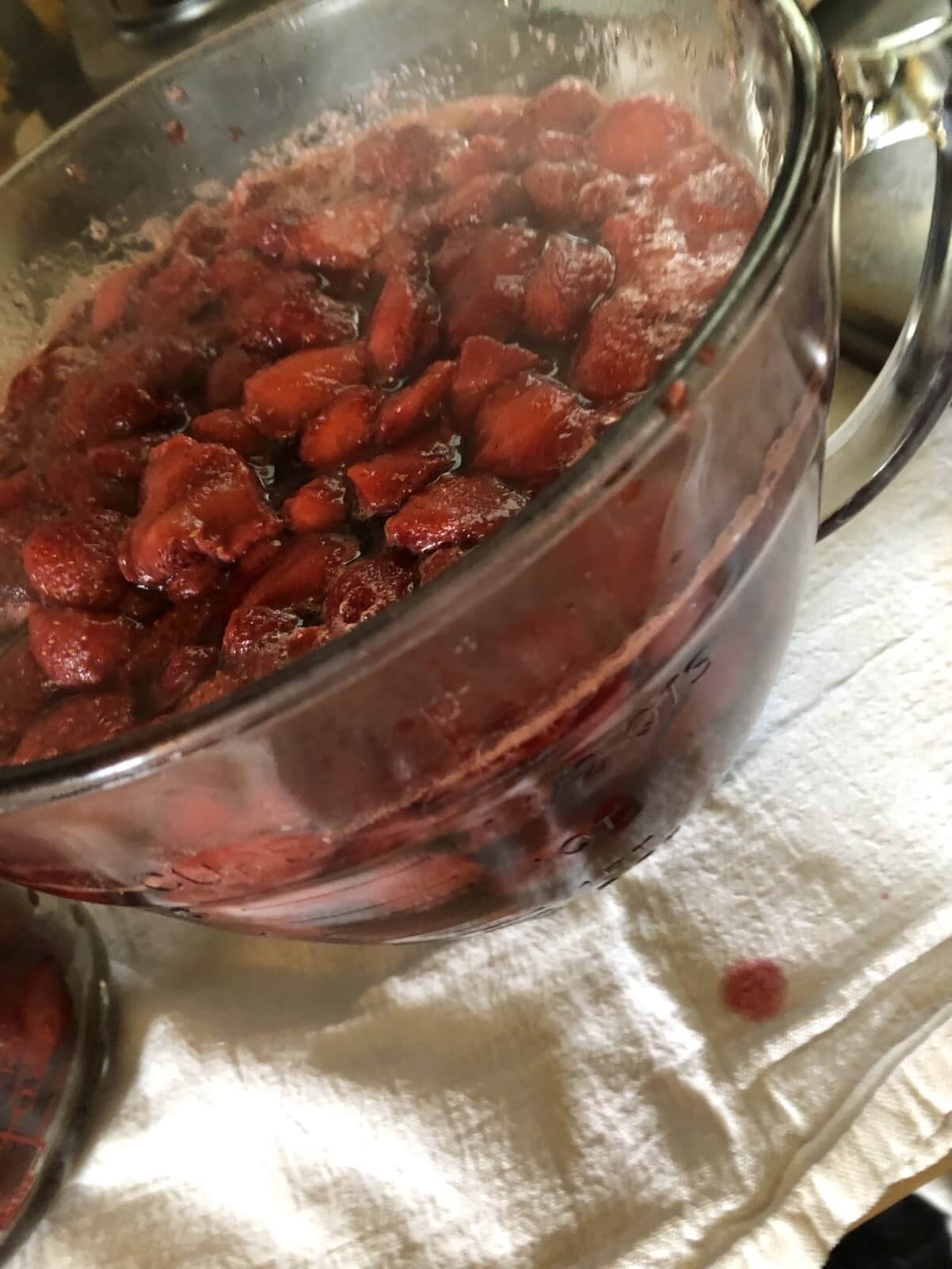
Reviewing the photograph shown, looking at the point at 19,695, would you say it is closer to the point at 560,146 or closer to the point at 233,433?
the point at 233,433

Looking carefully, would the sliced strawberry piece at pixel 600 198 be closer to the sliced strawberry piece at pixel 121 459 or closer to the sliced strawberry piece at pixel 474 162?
the sliced strawberry piece at pixel 474 162

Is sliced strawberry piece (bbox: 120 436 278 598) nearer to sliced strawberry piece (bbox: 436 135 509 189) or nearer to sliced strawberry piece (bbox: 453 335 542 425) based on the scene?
sliced strawberry piece (bbox: 453 335 542 425)

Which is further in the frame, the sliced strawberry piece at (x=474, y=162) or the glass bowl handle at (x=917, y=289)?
the sliced strawberry piece at (x=474, y=162)

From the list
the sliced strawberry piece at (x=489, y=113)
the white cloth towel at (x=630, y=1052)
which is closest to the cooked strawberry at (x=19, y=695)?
the white cloth towel at (x=630, y=1052)

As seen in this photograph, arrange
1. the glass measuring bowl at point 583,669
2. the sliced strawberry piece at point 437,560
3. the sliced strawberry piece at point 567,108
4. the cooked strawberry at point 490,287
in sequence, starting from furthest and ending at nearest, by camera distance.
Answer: the sliced strawberry piece at point 567,108 < the cooked strawberry at point 490,287 < the sliced strawberry piece at point 437,560 < the glass measuring bowl at point 583,669

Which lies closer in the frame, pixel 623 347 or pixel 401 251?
pixel 623 347

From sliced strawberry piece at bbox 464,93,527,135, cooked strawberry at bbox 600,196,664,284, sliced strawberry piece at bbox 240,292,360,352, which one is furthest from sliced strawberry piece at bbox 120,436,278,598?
sliced strawberry piece at bbox 464,93,527,135

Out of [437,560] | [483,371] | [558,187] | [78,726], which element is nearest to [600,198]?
[558,187]
